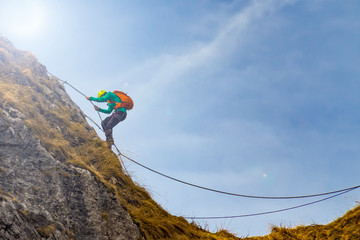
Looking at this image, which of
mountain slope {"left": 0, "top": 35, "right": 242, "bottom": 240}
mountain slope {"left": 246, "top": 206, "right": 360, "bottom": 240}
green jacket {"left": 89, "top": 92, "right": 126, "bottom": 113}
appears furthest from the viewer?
green jacket {"left": 89, "top": 92, "right": 126, "bottom": 113}

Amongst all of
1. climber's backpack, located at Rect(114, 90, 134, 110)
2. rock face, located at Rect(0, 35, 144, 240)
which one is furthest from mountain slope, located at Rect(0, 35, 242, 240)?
climber's backpack, located at Rect(114, 90, 134, 110)

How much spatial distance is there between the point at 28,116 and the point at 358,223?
9482 millimetres

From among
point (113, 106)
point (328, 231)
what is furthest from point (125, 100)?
point (328, 231)

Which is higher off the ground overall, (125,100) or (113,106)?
(125,100)

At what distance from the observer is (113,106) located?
1140 centimetres

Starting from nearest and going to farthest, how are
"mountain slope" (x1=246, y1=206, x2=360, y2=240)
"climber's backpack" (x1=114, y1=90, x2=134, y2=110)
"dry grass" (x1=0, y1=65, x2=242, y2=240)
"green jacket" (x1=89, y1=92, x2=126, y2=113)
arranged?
"dry grass" (x1=0, y1=65, x2=242, y2=240), "mountain slope" (x1=246, y1=206, x2=360, y2=240), "green jacket" (x1=89, y1=92, x2=126, y2=113), "climber's backpack" (x1=114, y1=90, x2=134, y2=110)

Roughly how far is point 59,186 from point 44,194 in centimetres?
40

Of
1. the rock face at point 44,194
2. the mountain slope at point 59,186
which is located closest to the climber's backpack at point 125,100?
the mountain slope at point 59,186

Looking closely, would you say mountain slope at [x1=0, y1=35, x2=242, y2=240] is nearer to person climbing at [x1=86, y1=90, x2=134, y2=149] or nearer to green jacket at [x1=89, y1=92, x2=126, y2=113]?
person climbing at [x1=86, y1=90, x2=134, y2=149]

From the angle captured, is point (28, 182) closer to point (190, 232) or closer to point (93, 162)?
point (93, 162)

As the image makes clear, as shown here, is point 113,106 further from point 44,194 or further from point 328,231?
point 328,231

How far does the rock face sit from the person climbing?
3.65 m

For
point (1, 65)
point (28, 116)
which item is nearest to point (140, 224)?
point (28, 116)

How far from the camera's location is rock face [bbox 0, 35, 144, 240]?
4656 mm
